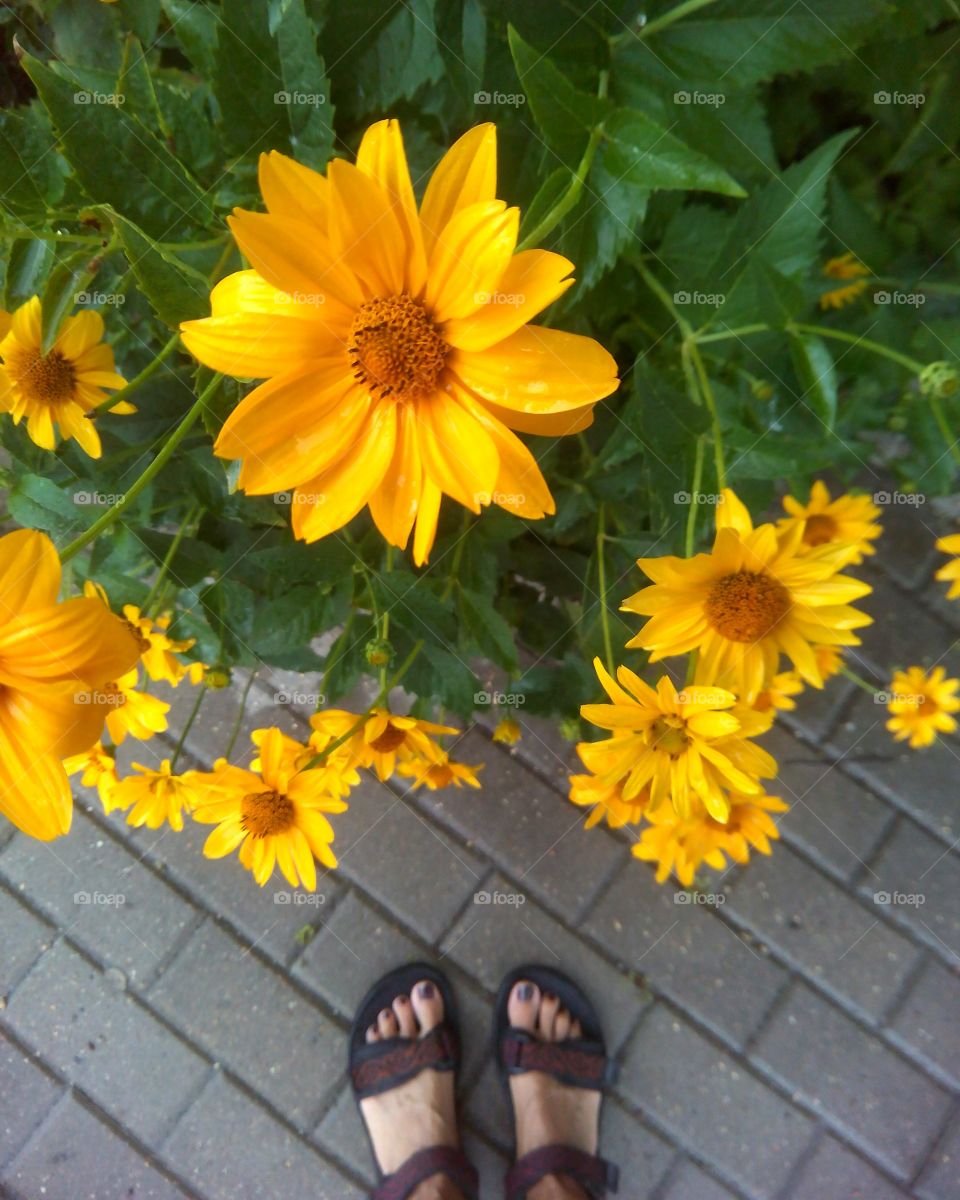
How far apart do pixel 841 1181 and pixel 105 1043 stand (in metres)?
1.54

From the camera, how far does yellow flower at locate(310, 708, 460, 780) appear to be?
0.94 m

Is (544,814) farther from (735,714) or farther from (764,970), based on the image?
(735,714)

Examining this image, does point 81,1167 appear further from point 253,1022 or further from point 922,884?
point 922,884

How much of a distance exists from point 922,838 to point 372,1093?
4.25ft

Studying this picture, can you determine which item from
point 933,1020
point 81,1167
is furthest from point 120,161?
point 933,1020

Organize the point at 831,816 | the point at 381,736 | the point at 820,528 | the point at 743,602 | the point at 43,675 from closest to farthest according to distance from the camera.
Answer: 1. the point at 43,675
2. the point at 743,602
3. the point at 381,736
4. the point at 820,528
5. the point at 831,816

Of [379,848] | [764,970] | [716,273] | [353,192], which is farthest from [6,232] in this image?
[764,970]

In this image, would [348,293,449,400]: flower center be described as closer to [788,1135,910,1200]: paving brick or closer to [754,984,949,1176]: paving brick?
[754,984,949,1176]: paving brick

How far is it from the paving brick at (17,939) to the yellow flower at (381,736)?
1.19 m

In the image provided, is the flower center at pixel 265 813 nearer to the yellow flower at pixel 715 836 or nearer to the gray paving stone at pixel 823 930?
the yellow flower at pixel 715 836

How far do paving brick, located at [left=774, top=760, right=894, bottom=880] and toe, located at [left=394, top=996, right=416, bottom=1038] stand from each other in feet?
2.94

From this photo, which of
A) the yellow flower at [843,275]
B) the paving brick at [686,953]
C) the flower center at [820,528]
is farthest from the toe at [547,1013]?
the yellow flower at [843,275]

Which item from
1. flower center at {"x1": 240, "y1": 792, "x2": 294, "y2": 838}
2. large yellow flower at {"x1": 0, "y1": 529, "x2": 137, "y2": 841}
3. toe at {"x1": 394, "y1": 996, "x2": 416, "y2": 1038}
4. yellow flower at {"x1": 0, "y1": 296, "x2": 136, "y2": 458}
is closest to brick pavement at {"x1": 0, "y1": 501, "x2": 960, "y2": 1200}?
toe at {"x1": 394, "y1": 996, "x2": 416, "y2": 1038}

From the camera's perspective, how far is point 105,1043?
5.82 ft
